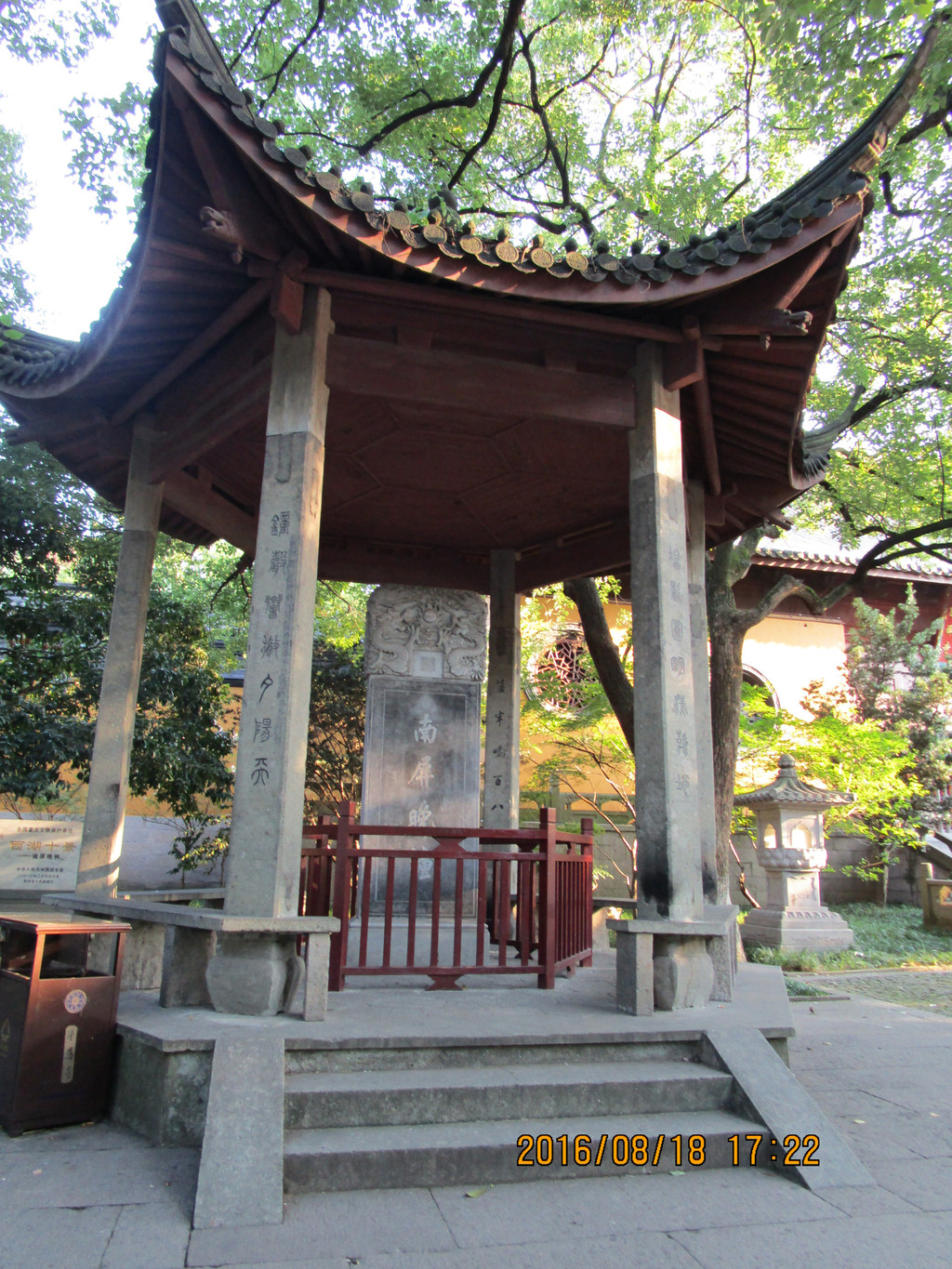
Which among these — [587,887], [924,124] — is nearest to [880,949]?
[587,887]

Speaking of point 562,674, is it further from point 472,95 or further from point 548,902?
point 548,902

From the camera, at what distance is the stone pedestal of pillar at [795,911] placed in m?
13.0

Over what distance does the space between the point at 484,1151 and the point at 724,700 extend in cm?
713

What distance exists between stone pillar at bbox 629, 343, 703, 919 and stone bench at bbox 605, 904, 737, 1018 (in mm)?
140

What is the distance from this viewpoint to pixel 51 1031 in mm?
4031

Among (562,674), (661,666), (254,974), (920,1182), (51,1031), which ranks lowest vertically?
(920,1182)

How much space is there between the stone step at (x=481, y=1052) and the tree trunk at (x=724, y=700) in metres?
5.38

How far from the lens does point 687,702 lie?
5367mm

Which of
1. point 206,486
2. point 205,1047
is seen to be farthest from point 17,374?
point 205,1047

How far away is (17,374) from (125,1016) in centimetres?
466

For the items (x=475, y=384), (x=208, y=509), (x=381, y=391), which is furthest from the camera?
(x=208, y=509)

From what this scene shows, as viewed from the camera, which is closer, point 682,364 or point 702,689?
point 682,364

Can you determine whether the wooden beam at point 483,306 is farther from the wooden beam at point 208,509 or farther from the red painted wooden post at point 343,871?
the red painted wooden post at point 343,871

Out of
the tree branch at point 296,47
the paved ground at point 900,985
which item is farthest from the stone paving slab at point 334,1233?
the tree branch at point 296,47
